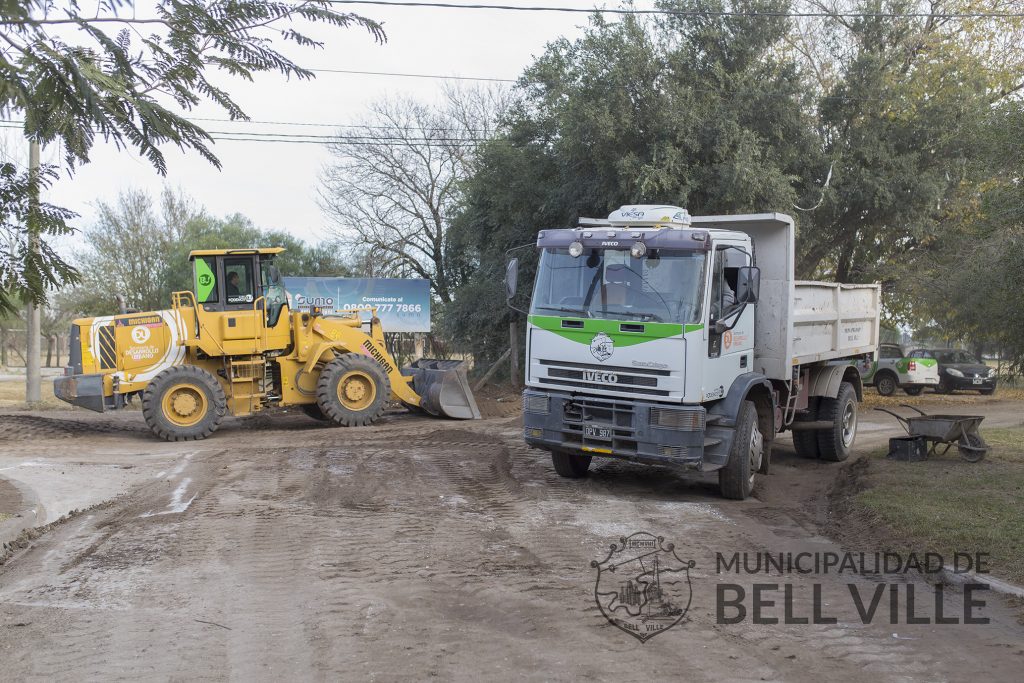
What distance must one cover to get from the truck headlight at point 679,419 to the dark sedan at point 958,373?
65.4 ft

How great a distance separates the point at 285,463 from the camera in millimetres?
12195

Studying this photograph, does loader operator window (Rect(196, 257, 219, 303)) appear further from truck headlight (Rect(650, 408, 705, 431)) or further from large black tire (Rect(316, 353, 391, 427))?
truck headlight (Rect(650, 408, 705, 431))

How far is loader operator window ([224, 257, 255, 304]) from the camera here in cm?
1579

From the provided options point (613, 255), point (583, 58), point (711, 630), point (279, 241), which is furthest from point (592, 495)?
point (279, 241)

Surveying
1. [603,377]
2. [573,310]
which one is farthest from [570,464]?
[573,310]

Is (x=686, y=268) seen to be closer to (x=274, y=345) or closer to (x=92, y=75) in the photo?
(x=92, y=75)

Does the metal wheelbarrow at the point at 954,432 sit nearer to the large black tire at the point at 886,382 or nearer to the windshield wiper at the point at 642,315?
the windshield wiper at the point at 642,315

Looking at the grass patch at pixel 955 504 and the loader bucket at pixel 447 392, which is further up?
the loader bucket at pixel 447 392

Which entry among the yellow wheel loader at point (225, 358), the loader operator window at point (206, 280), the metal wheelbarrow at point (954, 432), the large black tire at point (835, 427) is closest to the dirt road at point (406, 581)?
the large black tire at point (835, 427)

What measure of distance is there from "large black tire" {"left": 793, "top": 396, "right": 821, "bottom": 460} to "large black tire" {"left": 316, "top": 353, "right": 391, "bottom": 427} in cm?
737

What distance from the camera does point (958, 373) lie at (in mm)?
26703

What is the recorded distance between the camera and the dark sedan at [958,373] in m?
26.7

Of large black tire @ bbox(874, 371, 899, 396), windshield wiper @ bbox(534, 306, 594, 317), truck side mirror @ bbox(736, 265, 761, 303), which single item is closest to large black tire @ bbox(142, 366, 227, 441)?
windshield wiper @ bbox(534, 306, 594, 317)

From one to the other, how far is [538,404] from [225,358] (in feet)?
25.8
